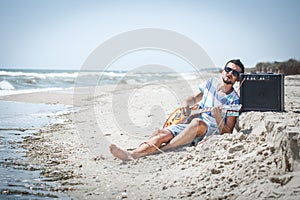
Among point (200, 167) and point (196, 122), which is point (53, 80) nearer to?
point (196, 122)

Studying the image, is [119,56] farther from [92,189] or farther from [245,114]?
[92,189]

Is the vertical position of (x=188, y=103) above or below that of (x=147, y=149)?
above

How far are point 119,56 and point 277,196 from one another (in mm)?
5760

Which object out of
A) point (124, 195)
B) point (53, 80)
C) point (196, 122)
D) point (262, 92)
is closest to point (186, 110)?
point (196, 122)

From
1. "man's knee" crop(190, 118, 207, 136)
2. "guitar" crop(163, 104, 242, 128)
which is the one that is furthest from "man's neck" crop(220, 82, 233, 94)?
"man's knee" crop(190, 118, 207, 136)

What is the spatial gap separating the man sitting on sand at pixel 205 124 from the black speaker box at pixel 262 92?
0.15 m

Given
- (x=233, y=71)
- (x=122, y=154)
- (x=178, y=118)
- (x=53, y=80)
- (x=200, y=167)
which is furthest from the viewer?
(x=53, y=80)

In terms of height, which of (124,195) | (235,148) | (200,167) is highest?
(235,148)

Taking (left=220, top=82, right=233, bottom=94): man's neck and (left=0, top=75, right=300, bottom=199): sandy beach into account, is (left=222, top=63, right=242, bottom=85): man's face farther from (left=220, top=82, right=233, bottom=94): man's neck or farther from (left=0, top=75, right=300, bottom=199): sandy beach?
(left=0, top=75, right=300, bottom=199): sandy beach

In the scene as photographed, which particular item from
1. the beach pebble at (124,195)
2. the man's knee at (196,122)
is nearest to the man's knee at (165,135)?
the man's knee at (196,122)

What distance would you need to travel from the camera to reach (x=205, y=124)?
4723 mm

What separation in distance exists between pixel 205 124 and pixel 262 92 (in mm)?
930

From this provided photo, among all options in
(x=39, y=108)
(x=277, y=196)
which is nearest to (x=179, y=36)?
A: (x=277, y=196)

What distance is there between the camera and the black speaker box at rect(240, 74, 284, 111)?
4.71 metres
